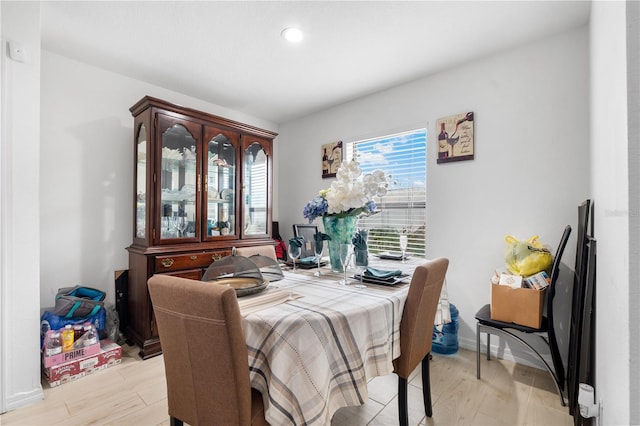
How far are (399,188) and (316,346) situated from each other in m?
2.43

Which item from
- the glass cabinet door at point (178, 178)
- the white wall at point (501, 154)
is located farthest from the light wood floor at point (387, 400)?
the glass cabinet door at point (178, 178)

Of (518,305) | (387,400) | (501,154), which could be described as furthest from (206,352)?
(501,154)

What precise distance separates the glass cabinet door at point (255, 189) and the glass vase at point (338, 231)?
1770 mm

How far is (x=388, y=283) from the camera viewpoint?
4.85 ft

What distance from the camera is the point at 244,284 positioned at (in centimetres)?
141

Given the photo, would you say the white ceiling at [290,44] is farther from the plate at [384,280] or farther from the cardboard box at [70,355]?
the cardboard box at [70,355]

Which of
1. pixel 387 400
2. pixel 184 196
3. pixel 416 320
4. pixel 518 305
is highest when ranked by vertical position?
pixel 184 196

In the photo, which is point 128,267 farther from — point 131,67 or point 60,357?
point 131,67

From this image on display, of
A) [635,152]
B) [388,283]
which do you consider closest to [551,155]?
[388,283]

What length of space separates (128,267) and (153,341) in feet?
2.71

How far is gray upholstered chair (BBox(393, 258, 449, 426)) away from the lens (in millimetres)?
1349

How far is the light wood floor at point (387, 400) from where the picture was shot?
1697 mm

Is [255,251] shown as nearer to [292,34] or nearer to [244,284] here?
[244,284]

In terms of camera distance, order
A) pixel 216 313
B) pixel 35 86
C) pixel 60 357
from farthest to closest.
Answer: pixel 60 357 → pixel 35 86 → pixel 216 313
